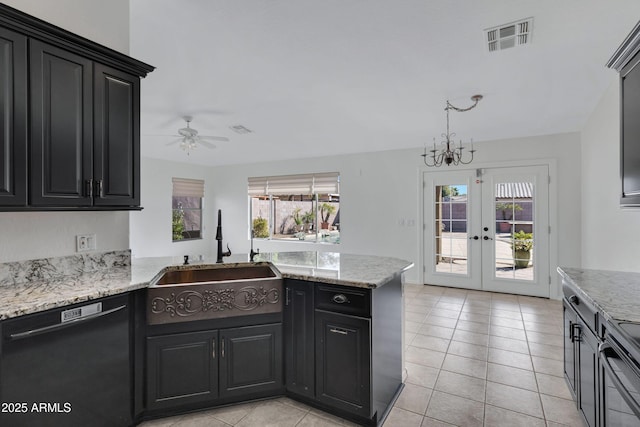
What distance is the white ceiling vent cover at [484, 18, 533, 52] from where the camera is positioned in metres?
2.06

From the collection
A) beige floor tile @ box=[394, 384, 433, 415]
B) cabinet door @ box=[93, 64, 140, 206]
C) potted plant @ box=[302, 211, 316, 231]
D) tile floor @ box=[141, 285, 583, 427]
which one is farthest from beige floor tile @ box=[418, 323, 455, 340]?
potted plant @ box=[302, 211, 316, 231]

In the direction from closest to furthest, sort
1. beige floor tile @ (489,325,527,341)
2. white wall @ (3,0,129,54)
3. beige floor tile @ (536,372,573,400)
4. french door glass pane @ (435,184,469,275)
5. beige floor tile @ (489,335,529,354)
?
1. white wall @ (3,0,129,54)
2. beige floor tile @ (536,372,573,400)
3. beige floor tile @ (489,335,529,354)
4. beige floor tile @ (489,325,527,341)
5. french door glass pane @ (435,184,469,275)

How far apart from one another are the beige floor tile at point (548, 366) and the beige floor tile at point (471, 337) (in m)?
0.45

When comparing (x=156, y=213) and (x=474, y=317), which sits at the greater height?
(x=156, y=213)

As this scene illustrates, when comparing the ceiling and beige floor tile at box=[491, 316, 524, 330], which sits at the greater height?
the ceiling

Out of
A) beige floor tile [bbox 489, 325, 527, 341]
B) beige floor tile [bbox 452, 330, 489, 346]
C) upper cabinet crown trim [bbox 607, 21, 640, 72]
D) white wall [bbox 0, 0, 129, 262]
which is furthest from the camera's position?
beige floor tile [bbox 489, 325, 527, 341]


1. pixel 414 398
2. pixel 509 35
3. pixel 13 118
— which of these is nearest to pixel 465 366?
pixel 414 398

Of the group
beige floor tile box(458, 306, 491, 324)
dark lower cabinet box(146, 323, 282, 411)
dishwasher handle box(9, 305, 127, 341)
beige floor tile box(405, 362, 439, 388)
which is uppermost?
dishwasher handle box(9, 305, 127, 341)

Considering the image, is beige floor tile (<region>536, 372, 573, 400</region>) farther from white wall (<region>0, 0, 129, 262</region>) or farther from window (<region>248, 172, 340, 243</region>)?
window (<region>248, 172, 340, 243</region>)

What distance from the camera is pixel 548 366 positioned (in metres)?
2.66

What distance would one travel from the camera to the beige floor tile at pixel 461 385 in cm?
227

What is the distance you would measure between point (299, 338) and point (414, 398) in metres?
0.98

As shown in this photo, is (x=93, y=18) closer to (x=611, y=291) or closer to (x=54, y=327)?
(x=54, y=327)

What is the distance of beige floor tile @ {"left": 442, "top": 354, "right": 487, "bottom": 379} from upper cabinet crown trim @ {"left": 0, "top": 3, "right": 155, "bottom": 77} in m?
3.36
